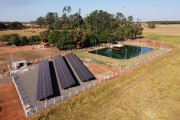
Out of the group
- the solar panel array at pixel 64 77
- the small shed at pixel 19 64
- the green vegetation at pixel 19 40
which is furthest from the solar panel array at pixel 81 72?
the green vegetation at pixel 19 40

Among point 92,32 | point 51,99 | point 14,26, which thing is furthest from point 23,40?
point 14,26

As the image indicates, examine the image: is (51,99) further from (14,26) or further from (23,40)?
(14,26)

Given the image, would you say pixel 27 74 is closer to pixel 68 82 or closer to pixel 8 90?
pixel 8 90

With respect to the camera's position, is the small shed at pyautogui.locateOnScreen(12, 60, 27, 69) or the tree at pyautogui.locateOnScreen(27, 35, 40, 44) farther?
the tree at pyautogui.locateOnScreen(27, 35, 40, 44)

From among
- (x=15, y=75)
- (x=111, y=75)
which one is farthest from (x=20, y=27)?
(x=111, y=75)

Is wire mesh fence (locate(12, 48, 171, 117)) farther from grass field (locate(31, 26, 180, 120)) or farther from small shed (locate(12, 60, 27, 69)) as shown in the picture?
small shed (locate(12, 60, 27, 69))

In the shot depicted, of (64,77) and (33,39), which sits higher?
(33,39)

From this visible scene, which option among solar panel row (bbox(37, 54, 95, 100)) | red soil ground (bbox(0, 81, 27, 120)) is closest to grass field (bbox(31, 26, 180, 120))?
red soil ground (bbox(0, 81, 27, 120))
